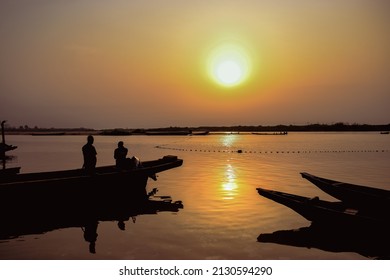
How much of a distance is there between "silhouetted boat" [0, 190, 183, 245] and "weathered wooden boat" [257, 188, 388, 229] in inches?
198

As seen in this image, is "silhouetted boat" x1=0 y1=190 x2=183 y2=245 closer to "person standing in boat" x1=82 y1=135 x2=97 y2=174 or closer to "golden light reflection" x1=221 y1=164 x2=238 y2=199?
"person standing in boat" x1=82 y1=135 x2=97 y2=174

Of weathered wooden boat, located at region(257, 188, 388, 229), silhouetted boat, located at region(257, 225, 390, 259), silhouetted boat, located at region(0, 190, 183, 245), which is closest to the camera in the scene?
silhouetted boat, located at region(257, 225, 390, 259)

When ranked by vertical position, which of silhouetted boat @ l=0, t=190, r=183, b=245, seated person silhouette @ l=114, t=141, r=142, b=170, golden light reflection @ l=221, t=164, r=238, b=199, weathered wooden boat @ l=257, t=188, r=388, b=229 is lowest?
golden light reflection @ l=221, t=164, r=238, b=199

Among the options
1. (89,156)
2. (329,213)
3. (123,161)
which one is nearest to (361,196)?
(329,213)

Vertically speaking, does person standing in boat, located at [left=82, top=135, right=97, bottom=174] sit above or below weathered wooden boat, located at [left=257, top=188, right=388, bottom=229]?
above

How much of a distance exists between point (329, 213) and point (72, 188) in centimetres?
879

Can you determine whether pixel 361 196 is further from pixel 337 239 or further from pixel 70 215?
pixel 70 215

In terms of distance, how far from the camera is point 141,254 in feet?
32.9

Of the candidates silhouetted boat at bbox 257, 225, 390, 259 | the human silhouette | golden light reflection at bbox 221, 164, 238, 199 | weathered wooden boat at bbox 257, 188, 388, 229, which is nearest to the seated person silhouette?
the human silhouette

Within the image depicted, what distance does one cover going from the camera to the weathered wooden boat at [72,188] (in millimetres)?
12565

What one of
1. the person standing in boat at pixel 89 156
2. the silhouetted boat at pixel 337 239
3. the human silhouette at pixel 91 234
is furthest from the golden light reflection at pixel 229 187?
Result: the human silhouette at pixel 91 234

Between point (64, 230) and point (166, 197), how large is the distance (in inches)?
271

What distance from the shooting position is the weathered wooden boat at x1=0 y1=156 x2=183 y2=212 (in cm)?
1256

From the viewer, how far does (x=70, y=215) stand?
14266 mm
